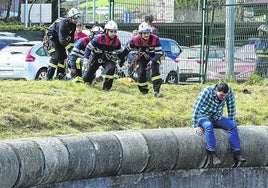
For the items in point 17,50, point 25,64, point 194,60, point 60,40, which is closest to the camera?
point 60,40

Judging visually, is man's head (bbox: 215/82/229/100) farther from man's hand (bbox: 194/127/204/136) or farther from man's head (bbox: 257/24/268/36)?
man's head (bbox: 257/24/268/36)

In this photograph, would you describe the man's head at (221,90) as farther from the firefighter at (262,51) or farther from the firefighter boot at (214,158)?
the firefighter at (262,51)

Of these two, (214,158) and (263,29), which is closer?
(214,158)

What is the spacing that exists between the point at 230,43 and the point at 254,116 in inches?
232

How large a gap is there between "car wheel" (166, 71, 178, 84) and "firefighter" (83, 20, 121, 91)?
514cm

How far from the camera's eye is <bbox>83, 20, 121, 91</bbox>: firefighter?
13.8 metres

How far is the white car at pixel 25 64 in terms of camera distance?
20016 mm

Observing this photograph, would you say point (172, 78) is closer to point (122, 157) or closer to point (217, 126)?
point (217, 126)

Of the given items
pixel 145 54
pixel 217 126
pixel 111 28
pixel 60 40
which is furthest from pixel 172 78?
pixel 217 126

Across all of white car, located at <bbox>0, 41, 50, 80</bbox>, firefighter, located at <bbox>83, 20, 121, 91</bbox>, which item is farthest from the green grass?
white car, located at <bbox>0, 41, 50, 80</bbox>

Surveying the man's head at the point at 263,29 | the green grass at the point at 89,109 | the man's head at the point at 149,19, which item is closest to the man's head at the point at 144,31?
the green grass at the point at 89,109

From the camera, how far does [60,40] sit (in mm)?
14984

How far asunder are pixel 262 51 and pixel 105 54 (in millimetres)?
4888

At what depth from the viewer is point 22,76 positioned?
786 inches
